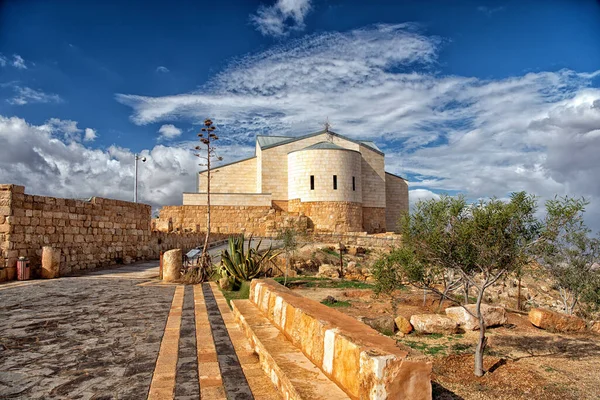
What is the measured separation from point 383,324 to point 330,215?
2394 cm

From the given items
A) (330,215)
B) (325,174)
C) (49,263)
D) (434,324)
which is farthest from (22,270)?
(325,174)

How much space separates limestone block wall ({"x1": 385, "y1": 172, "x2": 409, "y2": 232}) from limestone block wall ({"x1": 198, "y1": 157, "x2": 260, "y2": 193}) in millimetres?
12470

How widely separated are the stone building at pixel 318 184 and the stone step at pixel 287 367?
2671cm

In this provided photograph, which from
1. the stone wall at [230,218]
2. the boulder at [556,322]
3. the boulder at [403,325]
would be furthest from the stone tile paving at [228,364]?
the stone wall at [230,218]

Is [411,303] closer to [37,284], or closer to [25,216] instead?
[37,284]

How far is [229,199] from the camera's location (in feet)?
103

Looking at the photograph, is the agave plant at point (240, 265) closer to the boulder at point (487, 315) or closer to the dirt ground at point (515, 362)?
the dirt ground at point (515, 362)

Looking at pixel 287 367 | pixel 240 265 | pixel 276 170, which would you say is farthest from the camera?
pixel 276 170

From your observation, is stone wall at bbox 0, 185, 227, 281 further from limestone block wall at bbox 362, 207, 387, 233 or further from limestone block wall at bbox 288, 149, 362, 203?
limestone block wall at bbox 362, 207, 387, 233

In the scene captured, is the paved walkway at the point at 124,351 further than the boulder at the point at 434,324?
No

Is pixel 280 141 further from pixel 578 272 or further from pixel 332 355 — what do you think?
pixel 332 355

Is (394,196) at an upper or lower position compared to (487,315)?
upper

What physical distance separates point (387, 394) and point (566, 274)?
13.4 m

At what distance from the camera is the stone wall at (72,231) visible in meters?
10.9
